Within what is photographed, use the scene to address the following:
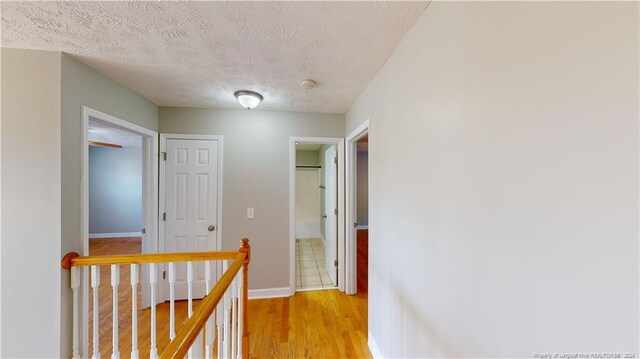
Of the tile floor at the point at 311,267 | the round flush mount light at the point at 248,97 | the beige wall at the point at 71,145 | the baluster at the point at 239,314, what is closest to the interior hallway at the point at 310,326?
the tile floor at the point at 311,267

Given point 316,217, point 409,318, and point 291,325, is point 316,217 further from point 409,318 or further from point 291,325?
point 409,318

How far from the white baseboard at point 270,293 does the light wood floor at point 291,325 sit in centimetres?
6

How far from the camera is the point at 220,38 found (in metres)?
1.35

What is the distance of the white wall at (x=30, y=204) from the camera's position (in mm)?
1427

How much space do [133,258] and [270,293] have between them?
1573mm

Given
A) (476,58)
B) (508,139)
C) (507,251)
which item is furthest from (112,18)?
(507,251)

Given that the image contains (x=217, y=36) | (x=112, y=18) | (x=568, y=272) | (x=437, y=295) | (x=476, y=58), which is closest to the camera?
(x=568, y=272)

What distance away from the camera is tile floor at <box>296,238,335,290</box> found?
3.02 m

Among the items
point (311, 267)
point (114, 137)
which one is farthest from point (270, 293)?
point (114, 137)

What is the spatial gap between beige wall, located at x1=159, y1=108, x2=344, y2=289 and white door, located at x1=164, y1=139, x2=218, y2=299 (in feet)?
0.46

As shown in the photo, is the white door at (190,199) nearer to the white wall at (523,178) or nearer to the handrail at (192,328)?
the handrail at (192,328)

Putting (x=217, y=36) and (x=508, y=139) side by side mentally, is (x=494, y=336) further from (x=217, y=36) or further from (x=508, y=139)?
(x=217, y=36)

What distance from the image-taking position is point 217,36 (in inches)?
52.3

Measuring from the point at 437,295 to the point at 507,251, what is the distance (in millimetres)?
461
